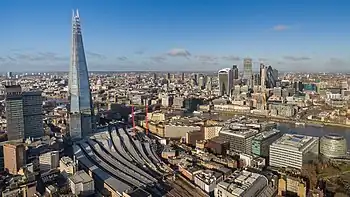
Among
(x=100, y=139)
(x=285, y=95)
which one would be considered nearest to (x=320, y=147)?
(x=100, y=139)

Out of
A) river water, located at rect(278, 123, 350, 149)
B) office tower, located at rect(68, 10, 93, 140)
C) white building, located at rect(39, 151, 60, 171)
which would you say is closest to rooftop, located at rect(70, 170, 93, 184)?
white building, located at rect(39, 151, 60, 171)

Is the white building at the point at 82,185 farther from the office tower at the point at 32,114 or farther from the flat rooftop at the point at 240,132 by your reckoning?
the flat rooftop at the point at 240,132

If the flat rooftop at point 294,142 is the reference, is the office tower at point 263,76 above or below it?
above

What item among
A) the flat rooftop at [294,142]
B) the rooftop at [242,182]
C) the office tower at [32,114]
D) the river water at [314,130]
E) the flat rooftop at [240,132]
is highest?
the office tower at [32,114]

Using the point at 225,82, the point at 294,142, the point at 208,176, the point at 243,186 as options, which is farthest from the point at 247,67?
the point at 243,186

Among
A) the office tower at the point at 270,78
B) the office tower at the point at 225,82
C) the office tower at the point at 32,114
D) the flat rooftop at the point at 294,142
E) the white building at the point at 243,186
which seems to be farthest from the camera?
the office tower at the point at 270,78

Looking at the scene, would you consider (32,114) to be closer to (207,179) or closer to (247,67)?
(207,179)

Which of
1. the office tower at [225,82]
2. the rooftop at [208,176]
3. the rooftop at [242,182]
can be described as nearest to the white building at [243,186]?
the rooftop at [242,182]
